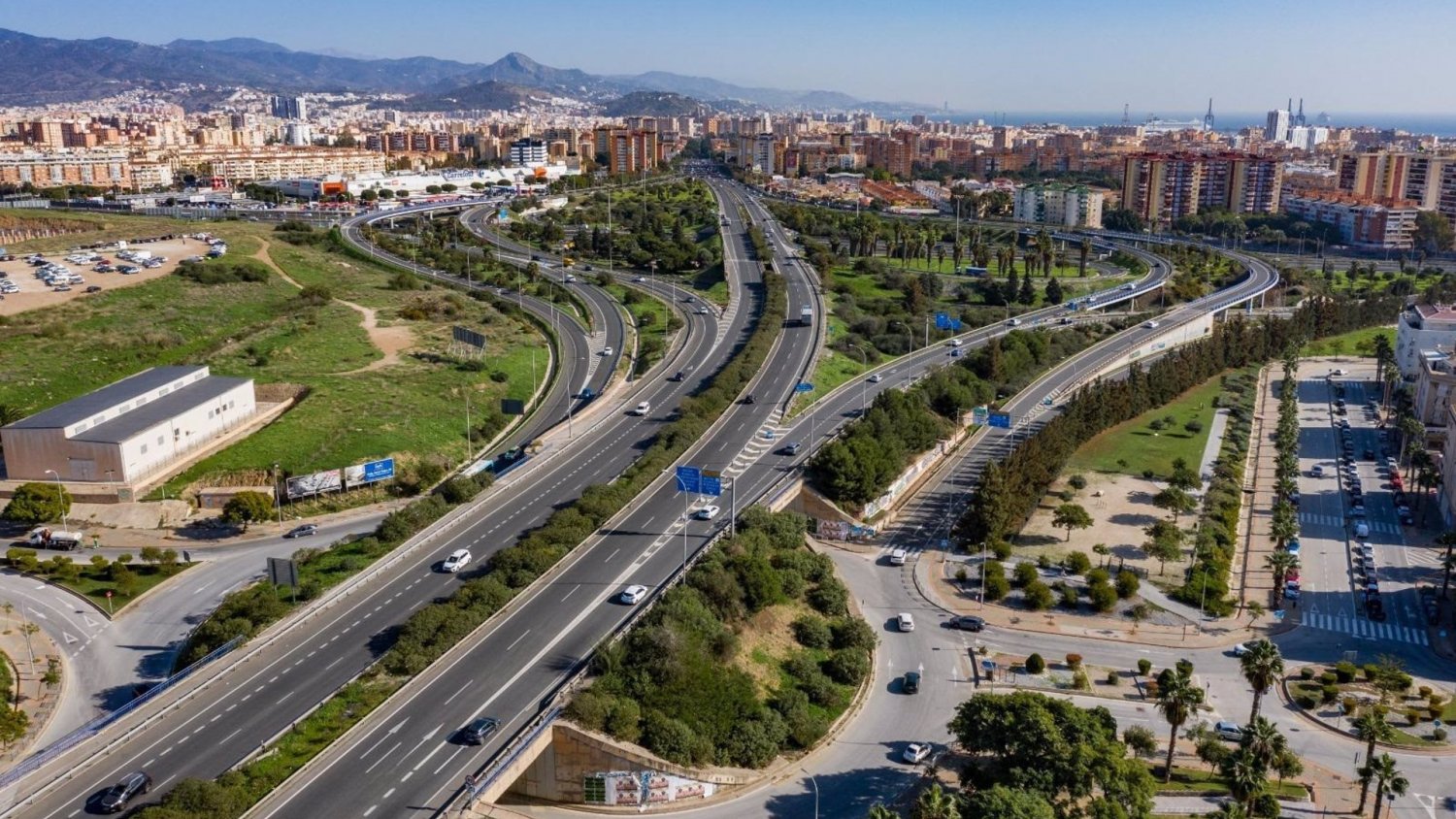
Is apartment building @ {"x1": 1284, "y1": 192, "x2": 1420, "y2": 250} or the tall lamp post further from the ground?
apartment building @ {"x1": 1284, "y1": 192, "x2": 1420, "y2": 250}

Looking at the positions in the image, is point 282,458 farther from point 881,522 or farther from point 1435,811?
point 1435,811

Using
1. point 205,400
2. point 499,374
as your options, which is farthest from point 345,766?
point 499,374

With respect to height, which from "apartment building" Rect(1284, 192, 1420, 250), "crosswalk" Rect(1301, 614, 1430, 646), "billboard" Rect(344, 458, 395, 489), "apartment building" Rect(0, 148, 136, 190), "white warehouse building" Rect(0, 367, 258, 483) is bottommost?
"crosswalk" Rect(1301, 614, 1430, 646)

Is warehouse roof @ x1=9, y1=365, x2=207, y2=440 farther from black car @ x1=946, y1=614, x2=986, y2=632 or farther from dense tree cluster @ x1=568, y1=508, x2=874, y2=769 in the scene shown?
black car @ x1=946, y1=614, x2=986, y2=632

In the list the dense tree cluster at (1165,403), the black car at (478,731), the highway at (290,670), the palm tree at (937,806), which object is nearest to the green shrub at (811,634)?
the palm tree at (937,806)

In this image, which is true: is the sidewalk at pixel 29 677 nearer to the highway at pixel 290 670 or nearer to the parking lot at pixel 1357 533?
the highway at pixel 290 670

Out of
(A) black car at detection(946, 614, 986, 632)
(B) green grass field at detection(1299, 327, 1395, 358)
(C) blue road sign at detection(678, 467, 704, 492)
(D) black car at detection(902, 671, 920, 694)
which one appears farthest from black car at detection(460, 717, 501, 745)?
(B) green grass field at detection(1299, 327, 1395, 358)

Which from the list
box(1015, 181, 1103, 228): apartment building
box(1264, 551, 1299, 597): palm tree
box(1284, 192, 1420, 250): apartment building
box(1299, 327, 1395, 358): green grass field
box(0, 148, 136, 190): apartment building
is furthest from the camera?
box(0, 148, 136, 190): apartment building
